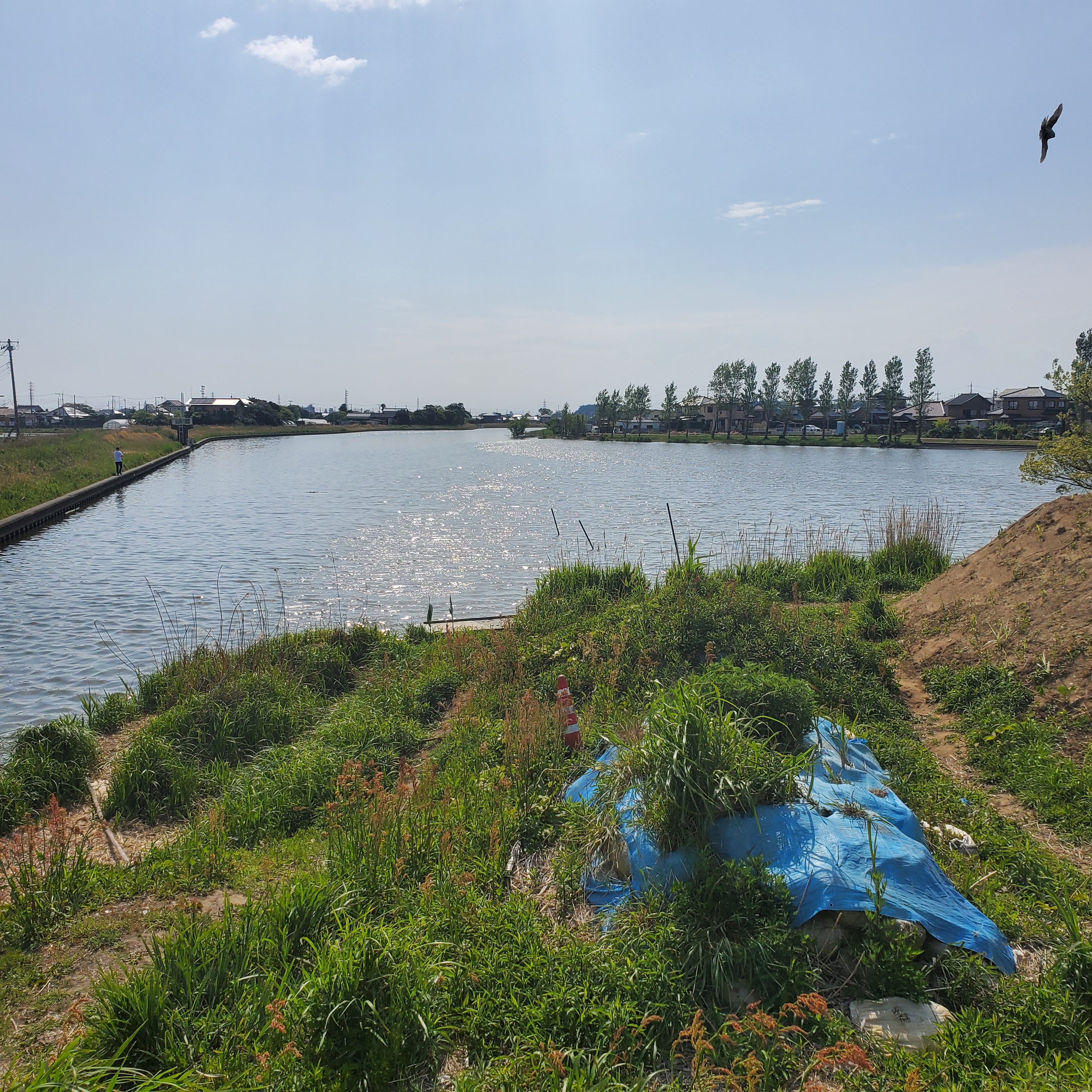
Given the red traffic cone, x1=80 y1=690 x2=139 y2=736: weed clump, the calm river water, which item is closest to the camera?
the red traffic cone

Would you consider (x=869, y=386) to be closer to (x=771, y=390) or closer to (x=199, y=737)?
(x=771, y=390)

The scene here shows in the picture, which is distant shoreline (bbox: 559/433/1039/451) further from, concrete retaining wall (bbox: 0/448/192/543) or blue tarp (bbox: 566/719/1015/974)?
blue tarp (bbox: 566/719/1015/974)

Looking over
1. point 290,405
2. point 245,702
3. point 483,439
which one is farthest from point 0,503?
point 290,405

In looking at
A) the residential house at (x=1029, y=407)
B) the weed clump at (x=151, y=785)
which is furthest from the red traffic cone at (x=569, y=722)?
the residential house at (x=1029, y=407)

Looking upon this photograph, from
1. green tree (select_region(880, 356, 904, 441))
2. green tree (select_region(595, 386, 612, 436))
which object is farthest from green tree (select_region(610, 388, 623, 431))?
green tree (select_region(880, 356, 904, 441))

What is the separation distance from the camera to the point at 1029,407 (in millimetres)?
105375

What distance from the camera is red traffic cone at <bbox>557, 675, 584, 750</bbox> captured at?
6.70 m

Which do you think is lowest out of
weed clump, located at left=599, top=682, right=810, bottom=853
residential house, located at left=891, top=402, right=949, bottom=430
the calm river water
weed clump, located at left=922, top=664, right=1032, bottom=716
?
the calm river water

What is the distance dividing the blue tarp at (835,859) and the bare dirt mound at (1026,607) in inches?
141

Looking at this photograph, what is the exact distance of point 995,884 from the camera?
15.3 ft

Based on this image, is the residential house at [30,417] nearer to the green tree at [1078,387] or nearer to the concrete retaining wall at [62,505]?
the concrete retaining wall at [62,505]

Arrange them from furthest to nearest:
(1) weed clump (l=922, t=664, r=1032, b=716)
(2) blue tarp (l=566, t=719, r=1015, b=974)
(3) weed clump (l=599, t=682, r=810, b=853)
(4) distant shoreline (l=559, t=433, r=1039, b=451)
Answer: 1. (4) distant shoreline (l=559, t=433, r=1039, b=451)
2. (1) weed clump (l=922, t=664, r=1032, b=716)
3. (3) weed clump (l=599, t=682, r=810, b=853)
4. (2) blue tarp (l=566, t=719, r=1015, b=974)

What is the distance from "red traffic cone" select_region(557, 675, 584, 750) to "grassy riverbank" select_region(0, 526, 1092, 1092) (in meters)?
0.11

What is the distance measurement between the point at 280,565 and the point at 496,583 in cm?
700
